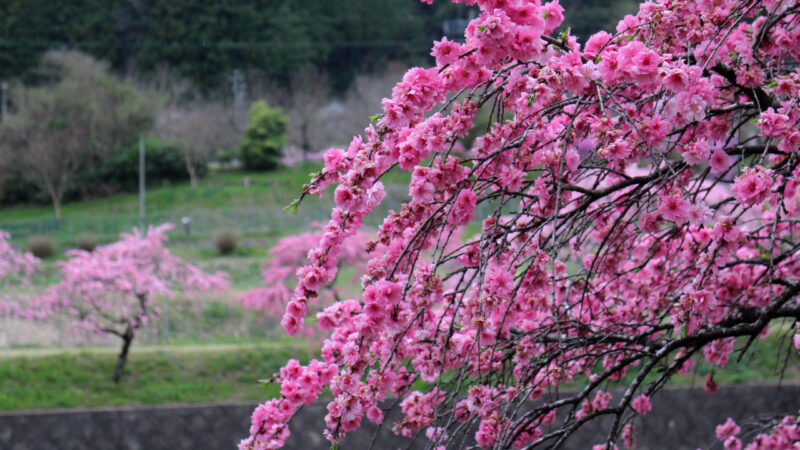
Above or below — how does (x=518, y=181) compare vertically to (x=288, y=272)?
above

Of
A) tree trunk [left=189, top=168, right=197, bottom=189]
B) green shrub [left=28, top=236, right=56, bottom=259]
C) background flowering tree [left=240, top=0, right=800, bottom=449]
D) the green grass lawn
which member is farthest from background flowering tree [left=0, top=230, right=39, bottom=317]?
background flowering tree [left=240, top=0, right=800, bottom=449]

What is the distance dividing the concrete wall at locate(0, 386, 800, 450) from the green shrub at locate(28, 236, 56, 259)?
6.40 m

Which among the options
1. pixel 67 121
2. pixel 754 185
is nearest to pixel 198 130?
pixel 67 121

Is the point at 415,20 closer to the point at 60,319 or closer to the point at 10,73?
the point at 10,73

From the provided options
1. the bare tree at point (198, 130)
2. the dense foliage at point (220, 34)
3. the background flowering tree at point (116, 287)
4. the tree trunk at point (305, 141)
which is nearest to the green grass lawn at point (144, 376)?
the background flowering tree at point (116, 287)

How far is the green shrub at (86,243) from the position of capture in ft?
40.5

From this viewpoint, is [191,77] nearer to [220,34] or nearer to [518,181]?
[220,34]

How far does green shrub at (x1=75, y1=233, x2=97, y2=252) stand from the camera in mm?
12344

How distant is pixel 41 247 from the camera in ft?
40.0

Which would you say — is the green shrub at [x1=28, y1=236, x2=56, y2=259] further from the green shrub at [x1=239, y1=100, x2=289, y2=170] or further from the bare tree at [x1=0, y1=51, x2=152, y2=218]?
the green shrub at [x1=239, y1=100, x2=289, y2=170]

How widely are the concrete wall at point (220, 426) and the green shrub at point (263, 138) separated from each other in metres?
9.96

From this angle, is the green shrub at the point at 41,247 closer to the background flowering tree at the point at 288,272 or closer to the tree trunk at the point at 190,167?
the tree trunk at the point at 190,167

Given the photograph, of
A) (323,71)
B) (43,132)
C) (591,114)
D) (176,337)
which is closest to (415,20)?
(323,71)

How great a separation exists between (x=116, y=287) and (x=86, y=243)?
5197 millimetres
